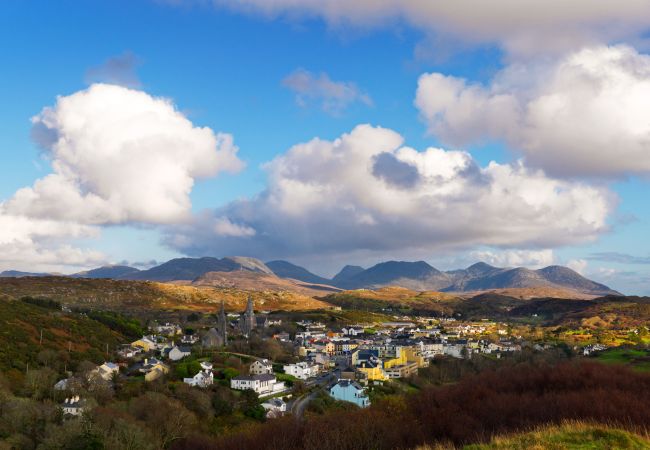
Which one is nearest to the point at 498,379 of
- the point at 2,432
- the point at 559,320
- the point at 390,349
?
the point at 2,432

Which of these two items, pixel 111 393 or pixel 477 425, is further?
pixel 111 393

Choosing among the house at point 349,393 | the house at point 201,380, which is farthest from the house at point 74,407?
the house at point 349,393

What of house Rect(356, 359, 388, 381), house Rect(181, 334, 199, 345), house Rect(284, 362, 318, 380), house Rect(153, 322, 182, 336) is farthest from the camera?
house Rect(153, 322, 182, 336)

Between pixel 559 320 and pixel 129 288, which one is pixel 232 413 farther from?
pixel 559 320

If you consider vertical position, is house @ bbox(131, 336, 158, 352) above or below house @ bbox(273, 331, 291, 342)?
above

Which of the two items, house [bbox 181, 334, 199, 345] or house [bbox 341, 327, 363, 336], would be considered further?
house [bbox 341, 327, 363, 336]

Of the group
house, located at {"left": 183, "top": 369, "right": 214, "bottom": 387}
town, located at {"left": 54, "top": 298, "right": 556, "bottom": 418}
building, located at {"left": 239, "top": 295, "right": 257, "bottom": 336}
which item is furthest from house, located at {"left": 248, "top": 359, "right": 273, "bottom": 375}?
building, located at {"left": 239, "top": 295, "right": 257, "bottom": 336}

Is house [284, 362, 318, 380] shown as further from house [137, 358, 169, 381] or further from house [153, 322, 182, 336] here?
house [153, 322, 182, 336]

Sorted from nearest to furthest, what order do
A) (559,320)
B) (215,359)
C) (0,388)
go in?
1. (0,388)
2. (215,359)
3. (559,320)

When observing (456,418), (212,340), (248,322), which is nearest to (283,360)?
(212,340)
